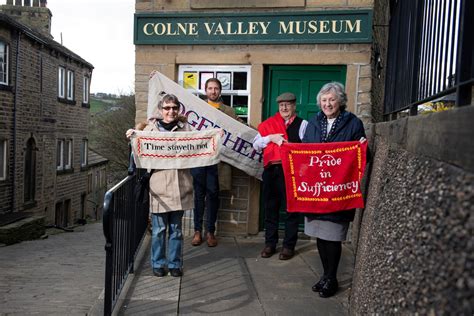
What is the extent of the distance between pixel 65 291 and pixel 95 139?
103ft

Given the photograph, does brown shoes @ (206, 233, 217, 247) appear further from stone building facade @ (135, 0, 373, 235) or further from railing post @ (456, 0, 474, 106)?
railing post @ (456, 0, 474, 106)

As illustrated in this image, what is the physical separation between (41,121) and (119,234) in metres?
17.4

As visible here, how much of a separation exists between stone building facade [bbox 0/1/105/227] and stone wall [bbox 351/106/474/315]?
51.1 ft

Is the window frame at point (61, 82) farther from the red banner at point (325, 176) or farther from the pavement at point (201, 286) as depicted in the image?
the red banner at point (325, 176)

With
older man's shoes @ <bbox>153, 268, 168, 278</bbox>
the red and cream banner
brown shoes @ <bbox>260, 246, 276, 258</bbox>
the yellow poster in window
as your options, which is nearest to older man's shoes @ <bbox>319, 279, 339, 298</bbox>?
brown shoes @ <bbox>260, 246, 276, 258</bbox>

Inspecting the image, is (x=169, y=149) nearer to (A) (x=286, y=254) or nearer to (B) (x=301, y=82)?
(A) (x=286, y=254)

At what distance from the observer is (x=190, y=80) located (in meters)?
6.34

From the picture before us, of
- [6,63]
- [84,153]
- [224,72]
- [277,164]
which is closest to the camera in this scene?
[277,164]

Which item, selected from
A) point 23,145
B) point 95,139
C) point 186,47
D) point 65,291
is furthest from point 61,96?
point 65,291

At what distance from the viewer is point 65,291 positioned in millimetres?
4812

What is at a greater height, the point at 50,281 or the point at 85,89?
the point at 85,89

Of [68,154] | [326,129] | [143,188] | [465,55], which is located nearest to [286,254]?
[326,129]

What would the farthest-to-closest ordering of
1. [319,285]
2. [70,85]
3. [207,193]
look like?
1. [70,85]
2. [207,193]
3. [319,285]

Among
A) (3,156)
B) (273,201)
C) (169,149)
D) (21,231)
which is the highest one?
(169,149)
